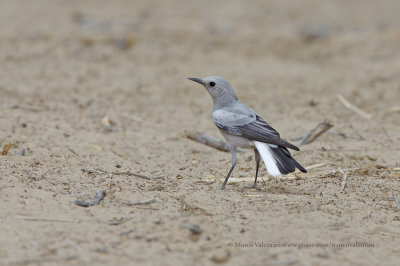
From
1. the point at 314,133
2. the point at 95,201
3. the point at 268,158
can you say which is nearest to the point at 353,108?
the point at 314,133

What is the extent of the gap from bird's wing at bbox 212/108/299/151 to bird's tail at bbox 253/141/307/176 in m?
0.09

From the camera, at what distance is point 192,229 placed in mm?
4539

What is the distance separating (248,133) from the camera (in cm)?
632

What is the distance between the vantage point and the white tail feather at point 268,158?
5.77 meters

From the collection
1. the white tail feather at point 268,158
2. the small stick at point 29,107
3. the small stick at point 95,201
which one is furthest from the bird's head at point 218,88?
the small stick at point 29,107

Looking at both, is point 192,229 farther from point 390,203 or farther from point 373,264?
point 390,203

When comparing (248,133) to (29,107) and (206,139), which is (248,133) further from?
(29,107)

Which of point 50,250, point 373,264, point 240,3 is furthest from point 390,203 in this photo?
point 240,3

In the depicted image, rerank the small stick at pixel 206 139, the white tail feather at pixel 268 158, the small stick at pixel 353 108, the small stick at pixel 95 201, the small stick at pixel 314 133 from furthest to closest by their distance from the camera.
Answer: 1. the small stick at pixel 353 108
2. the small stick at pixel 206 139
3. the small stick at pixel 314 133
4. the white tail feather at pixel 268 158
5. the small stick at pixel 95 201

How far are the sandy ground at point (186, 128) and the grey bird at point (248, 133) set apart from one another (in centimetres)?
38

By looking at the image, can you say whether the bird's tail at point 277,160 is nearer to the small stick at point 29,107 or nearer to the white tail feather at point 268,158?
the white tail feather at point 268,158

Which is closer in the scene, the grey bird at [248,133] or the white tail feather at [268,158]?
the white tail feather at [268,158]

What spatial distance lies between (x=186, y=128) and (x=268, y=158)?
3.08 metres

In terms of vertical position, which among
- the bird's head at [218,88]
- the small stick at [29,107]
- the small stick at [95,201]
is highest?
the bird's head at [218,88]
